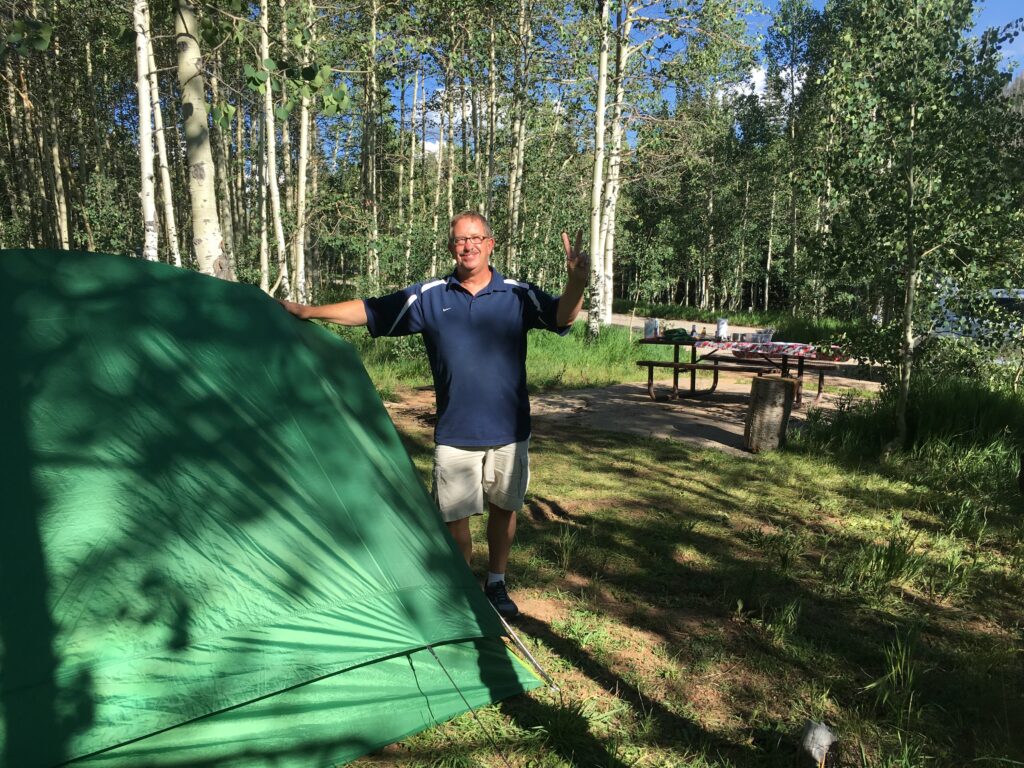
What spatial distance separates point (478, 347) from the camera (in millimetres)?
3244

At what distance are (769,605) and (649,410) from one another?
219 inches

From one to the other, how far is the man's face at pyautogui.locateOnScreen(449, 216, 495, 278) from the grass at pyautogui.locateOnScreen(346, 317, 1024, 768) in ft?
5.62

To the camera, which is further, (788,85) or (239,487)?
(788,85)

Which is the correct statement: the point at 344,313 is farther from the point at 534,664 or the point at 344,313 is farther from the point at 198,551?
the point at 534,664

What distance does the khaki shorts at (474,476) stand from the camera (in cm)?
332

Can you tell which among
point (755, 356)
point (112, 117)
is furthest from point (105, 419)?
point (112, 117)

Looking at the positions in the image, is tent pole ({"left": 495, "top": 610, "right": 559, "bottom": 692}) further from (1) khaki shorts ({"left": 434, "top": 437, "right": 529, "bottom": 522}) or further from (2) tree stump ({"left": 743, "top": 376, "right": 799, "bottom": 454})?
(2) tree stump ({"left": 743, "top": 376, "right": 799, "bottom": 454})

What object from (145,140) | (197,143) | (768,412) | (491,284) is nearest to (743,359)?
(768,412)

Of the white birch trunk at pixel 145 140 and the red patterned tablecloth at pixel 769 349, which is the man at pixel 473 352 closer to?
the red patterned tablecloth at pixel 769 349

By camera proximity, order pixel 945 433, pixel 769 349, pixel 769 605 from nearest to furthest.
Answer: pixel 769 605 → pixel 945 433 → pixel 769 349

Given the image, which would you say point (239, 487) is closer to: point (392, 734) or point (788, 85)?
point (392, 734)

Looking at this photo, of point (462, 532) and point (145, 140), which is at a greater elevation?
point (145, 140)

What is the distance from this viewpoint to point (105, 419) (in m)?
2.27

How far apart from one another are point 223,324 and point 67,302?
0.49m
